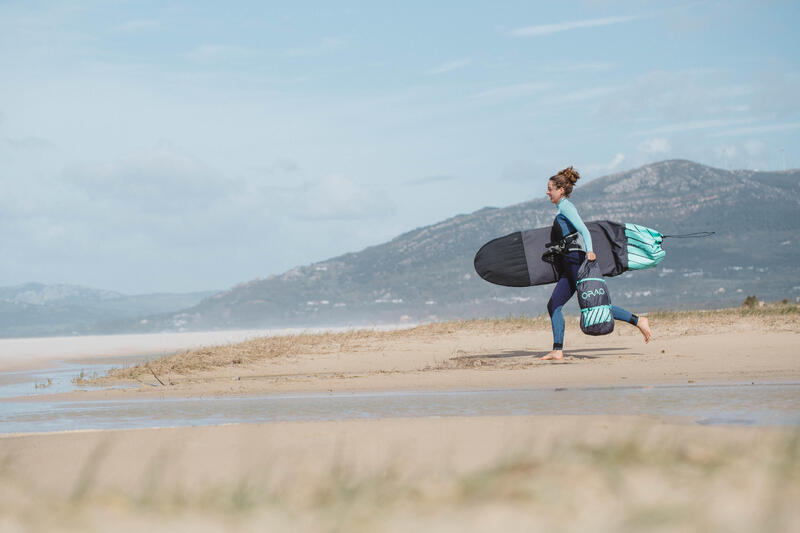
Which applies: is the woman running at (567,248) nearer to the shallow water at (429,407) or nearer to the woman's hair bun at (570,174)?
the woman's hair bun at (570,174)

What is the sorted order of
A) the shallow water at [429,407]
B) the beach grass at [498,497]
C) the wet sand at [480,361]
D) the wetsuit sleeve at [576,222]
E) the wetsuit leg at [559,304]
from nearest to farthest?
the beach grass at [498,497], the shallow water at [429,407], the wet sand at [480,361], the wetsuit sleeve at [576,222], the wetsuit leg at [559,304]

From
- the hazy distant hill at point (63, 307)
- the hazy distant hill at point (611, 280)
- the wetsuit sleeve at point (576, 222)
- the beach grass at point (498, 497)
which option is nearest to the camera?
the beach grass at point (498, 497)

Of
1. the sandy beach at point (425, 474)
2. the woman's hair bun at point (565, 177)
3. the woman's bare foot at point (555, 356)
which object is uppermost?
the woman's hair bun at point (565, 177)

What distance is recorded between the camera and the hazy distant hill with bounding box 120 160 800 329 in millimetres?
Result: 101500

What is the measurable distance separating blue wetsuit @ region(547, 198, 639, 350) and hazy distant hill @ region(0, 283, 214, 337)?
8025 cm

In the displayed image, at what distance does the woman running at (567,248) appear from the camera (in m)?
10.9

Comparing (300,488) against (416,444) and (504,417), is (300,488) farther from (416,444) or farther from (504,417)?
(504,417)

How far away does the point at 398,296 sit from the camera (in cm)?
11362

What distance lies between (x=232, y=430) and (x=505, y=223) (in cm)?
13200

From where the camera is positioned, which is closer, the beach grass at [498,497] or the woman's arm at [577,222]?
the beach grass at [498,497]

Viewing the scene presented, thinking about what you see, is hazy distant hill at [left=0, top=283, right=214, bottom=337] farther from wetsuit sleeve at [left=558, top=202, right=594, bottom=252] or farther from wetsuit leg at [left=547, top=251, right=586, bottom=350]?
wetsuit sleeve at [left=558, top=202, right=594, bottom=252]

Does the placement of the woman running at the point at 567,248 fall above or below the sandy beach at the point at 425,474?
above

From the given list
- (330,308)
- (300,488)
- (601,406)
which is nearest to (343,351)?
(601,406)

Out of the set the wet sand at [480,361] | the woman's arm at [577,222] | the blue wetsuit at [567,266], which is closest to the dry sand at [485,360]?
the wet sand at [480,361]
